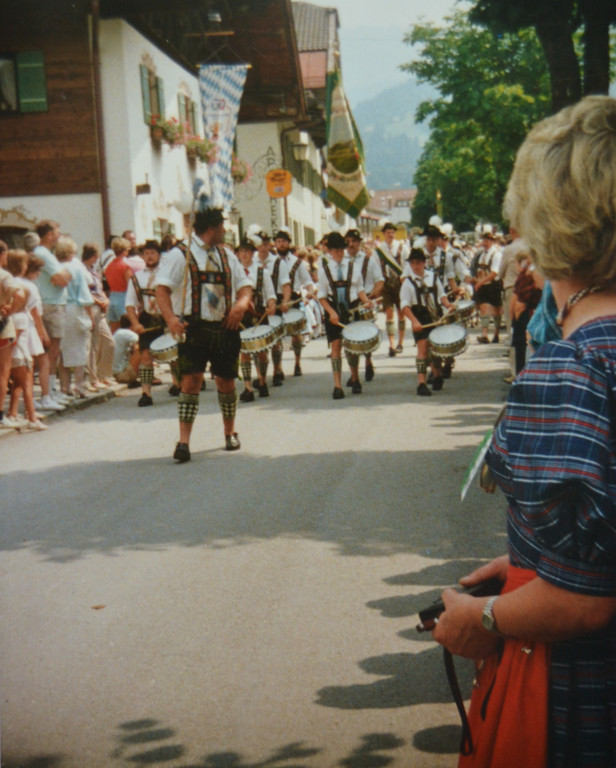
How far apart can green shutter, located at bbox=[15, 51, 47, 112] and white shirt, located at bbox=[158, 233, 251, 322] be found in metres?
12.6

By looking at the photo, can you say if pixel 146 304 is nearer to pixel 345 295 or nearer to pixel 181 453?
pixel 345 295

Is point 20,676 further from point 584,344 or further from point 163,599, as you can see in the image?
point 584,344

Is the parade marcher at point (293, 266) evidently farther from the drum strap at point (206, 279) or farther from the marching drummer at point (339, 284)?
the drum strap at point (206, 279)

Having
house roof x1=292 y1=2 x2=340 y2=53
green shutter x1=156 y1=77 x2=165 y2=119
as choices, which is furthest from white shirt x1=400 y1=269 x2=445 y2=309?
house roof x1=292 y1=2 x2=340 y2=53

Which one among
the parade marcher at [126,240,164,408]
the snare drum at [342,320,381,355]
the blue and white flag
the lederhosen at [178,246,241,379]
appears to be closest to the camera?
the lederhosen at [178,246,241,379]

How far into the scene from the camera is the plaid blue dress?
163cm

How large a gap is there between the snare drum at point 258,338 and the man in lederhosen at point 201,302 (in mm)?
3319

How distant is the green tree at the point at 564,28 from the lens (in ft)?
24.0

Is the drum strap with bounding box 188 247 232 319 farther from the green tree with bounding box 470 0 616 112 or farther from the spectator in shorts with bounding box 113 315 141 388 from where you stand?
the spectator in shorts with bounding box 113 315 141 388

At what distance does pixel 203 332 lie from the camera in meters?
8.88

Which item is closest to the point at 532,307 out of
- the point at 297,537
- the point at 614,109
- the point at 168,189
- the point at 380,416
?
the point at 297,537

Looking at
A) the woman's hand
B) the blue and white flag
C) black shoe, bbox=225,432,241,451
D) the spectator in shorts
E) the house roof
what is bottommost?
black shoe, bbox=225,432,241,451

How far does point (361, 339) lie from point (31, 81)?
10.6 metres

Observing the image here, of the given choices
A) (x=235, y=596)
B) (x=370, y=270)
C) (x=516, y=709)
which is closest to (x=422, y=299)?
(x=370, y=270)
